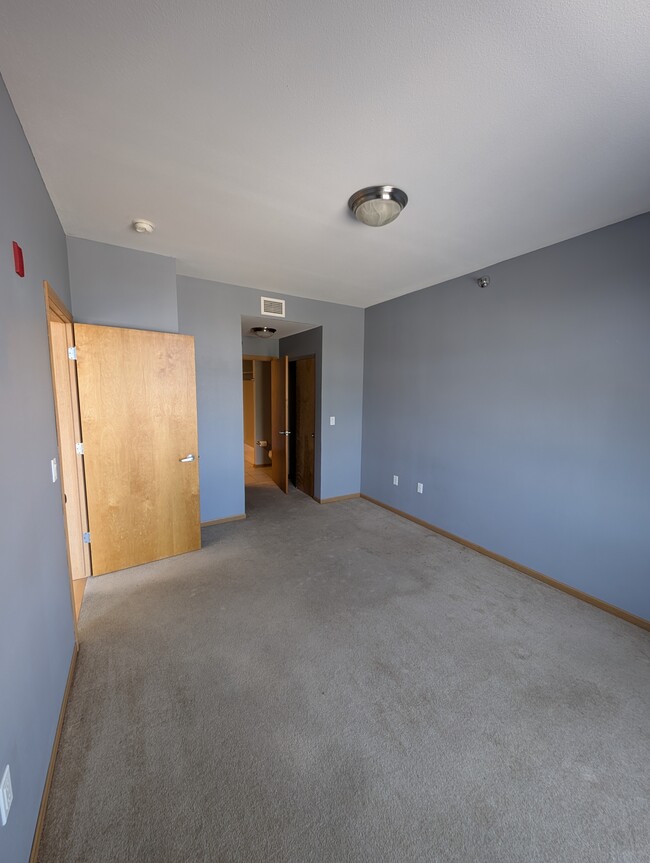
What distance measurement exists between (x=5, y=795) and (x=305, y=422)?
4.27m

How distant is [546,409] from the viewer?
107 inches

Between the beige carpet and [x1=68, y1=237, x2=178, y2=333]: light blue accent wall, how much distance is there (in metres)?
2.17

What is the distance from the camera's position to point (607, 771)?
1.39m

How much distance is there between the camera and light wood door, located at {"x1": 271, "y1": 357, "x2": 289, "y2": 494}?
494cm

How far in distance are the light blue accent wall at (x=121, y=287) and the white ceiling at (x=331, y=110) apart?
264mm

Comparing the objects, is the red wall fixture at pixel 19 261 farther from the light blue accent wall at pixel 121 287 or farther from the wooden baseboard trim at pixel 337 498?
the wooden baseboard trim at pixel 337 498

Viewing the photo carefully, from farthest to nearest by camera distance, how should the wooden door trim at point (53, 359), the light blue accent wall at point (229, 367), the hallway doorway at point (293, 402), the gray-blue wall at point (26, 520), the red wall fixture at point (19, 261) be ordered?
the hallway doorway at point (293, 402), the light blue accent wall at point (229, 367), the wooden door trim at point (53, 359), the red wall fixture at point (19, 261), the gray-blue wall at point (26, 520)

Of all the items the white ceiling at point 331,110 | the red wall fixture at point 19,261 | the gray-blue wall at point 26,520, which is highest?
the white ceiling at point 331,110

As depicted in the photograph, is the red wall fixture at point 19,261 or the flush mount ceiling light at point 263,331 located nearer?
the red wall fixture at point 19,261

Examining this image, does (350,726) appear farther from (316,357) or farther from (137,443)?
(316,357)

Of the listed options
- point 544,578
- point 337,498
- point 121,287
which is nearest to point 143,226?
point 121,287

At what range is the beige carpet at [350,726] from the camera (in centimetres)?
118

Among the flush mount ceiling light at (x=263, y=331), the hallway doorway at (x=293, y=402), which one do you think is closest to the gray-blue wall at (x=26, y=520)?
the hallway doorway at (x=293, y=402)

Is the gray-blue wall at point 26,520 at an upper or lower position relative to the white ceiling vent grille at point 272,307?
lower
